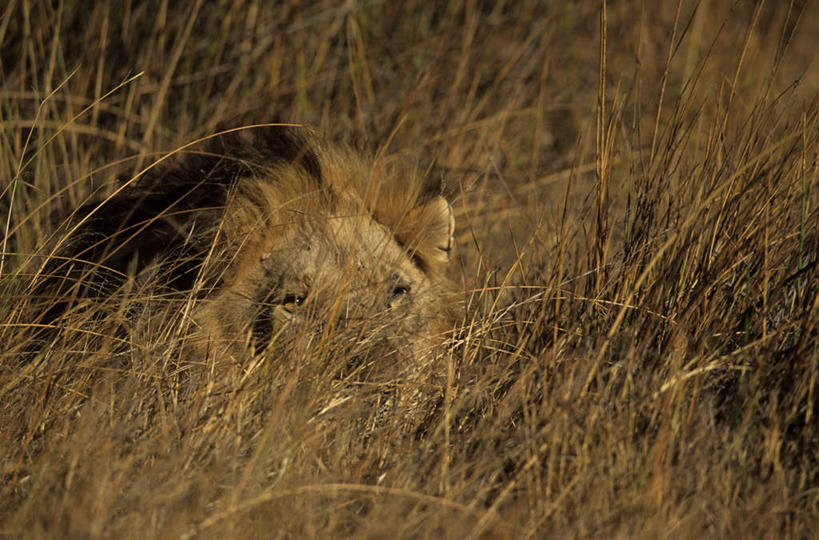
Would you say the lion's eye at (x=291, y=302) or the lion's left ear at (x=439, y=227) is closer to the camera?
the lion's eye at (x=291, y=302)

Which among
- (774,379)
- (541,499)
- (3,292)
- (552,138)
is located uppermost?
(774,379)

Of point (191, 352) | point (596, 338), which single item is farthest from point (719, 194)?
point (191, 352)

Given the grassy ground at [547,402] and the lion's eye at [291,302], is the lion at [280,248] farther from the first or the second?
the grassy ground at [547,402]

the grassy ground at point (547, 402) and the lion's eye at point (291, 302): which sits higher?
the grassy ground at point (547, 402)

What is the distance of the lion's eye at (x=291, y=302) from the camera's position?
9.50 ft

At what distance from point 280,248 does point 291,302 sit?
0.17 metres

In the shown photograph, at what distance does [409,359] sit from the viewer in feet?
9.20

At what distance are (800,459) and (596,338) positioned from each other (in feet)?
2.08

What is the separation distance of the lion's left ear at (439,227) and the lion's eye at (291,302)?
517 mm

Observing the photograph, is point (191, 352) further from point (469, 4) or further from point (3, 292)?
point (469, 4)

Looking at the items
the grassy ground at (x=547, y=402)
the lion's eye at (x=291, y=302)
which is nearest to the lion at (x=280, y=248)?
the lion's eye at (x=291, y=302)

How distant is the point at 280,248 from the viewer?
119 inches

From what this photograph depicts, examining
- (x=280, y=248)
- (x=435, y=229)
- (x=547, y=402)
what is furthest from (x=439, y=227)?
(x=547, y=402)

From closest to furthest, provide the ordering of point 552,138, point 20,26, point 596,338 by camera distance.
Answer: point 596,338 < point 20,26 < point 552,138
